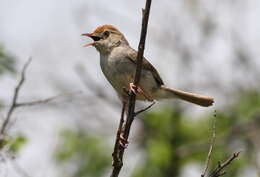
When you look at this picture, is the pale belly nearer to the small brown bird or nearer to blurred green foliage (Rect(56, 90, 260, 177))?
the small brown bird

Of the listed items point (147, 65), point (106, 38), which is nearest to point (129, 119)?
point (147, 65)

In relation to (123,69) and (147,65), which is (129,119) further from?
(147,65)

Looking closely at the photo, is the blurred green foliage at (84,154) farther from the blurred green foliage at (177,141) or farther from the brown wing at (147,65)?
the brown wing at (147,65)

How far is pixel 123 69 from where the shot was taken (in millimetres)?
5625

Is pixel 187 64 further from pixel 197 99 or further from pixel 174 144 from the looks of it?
pixel 197 99

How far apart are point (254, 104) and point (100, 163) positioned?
248 centimetres

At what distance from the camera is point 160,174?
31.3 ft

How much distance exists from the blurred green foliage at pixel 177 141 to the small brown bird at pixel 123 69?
209 cm

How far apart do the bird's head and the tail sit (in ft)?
2.05

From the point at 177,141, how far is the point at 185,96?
12.5 feet

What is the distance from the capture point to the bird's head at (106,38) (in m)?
5.98

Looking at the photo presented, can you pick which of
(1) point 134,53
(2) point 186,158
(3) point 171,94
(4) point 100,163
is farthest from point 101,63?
(2) point 186,158

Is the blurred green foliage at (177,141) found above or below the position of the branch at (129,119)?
below

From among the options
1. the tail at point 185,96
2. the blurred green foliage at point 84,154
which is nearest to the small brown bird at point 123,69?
the tail at point 185,96
